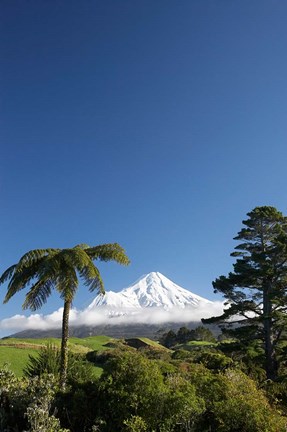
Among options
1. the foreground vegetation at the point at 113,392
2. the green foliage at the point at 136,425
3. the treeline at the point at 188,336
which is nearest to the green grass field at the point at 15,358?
the foreground vegetation at the point at 113,392

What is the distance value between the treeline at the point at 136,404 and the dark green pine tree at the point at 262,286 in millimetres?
15462

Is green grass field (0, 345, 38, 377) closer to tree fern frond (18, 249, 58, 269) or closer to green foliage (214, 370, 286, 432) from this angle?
tree fern frond (18, 249, 58, 269)

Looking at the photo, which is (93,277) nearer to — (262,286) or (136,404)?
(136,404)

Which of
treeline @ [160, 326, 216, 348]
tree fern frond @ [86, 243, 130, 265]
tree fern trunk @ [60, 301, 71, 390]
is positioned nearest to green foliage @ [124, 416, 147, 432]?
tree fern trunk @ [60, 301, 71, 390]

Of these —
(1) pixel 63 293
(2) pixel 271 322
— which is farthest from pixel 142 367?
(2) pixel 271 322

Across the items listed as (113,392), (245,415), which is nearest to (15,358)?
(113,392)

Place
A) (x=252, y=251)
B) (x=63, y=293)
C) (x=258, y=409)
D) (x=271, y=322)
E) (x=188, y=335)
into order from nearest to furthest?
(x=258, y=409) < (x=63, y=293) < (x=271, y=322) < (x=252, y=251) < (x=188, y=335)

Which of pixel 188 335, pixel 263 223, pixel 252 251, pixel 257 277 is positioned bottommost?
Answer: pixel 188 335

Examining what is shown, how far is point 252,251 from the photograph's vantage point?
30500mm

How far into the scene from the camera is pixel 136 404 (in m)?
10.8

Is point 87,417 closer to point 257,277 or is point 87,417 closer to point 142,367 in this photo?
point 142,367

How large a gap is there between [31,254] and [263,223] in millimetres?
19720

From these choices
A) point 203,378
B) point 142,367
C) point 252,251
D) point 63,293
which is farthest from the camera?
point 252,251

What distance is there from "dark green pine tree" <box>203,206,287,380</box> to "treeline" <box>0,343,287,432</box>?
1546 cm
